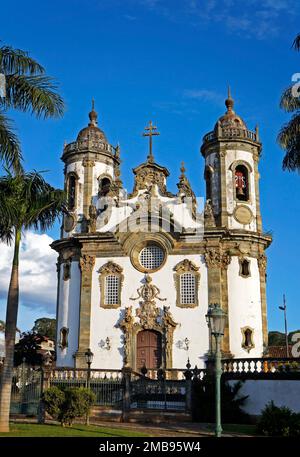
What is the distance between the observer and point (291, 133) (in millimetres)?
21859

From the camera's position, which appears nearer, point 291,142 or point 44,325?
point 291,142

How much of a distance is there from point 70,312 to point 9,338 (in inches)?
744

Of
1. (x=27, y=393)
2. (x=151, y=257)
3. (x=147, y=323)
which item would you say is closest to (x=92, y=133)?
(x=151, y=257)

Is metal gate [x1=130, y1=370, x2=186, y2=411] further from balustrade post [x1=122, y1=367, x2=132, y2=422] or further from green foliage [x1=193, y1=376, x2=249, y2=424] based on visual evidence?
green foliage [x1=193, y1=376, x2=249, y2=424]

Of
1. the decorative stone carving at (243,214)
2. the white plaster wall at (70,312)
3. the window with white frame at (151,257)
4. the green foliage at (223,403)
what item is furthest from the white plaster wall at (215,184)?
the green foliage at (223,403)

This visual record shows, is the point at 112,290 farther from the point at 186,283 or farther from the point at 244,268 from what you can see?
the point at 244,268

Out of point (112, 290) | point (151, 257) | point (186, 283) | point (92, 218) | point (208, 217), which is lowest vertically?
point (112, 290)

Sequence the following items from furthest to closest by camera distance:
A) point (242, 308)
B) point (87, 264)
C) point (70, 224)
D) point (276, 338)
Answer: point (276, 338) < point (70, 224) < point (87, 264) < point (242, 308)

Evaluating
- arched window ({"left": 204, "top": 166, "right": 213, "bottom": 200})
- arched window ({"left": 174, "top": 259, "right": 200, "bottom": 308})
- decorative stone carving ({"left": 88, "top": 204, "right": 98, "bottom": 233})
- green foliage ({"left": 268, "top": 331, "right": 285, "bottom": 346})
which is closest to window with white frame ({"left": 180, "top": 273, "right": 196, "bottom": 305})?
arched window ({"left": 174, "top": 259, "right": 200, "bottom": 308})

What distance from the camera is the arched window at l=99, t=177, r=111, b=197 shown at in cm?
3856

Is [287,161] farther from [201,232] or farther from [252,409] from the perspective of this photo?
[201,232]

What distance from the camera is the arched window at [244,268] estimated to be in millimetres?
34875

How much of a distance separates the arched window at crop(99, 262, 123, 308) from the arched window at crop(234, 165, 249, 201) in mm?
8865

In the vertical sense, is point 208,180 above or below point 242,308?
above
